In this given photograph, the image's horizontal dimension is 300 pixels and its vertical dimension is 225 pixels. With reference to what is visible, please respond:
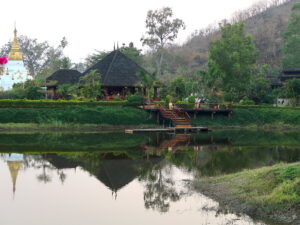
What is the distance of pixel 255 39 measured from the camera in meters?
96.4

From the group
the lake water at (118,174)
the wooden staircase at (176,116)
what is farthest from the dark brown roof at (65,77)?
the lake water at (118,174)

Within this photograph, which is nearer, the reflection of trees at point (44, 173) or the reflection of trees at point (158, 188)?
the reflection of trees at point (158, 188)

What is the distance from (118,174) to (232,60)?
36.4m

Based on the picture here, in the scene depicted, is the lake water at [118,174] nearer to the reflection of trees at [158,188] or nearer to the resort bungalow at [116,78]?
the reflection of trees at [158,188]

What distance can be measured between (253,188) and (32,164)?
10.7 metres

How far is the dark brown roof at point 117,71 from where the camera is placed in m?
45.3

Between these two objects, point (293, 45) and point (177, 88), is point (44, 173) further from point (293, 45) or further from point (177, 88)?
point (293, 45)

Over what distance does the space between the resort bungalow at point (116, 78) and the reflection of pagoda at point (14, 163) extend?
2205cm

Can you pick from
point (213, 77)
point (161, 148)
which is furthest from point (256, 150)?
point (213, 77)

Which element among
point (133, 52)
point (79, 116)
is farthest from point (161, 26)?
point (79, 116)

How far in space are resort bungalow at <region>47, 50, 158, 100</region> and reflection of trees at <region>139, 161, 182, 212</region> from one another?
1008 inches

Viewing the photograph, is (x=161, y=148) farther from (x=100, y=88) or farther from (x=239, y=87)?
(x=239, y=87)

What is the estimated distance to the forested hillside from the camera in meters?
92.1

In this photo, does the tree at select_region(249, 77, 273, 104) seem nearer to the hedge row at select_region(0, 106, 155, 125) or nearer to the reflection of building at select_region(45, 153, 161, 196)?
the hedge row at select_region(0, 106, 155, 125)
